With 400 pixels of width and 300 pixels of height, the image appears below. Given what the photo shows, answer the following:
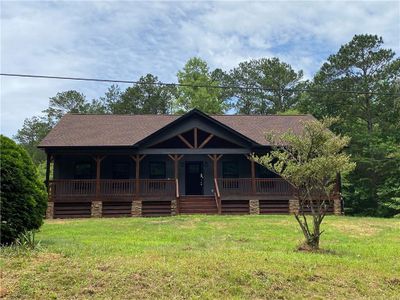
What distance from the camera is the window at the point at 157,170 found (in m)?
24.1

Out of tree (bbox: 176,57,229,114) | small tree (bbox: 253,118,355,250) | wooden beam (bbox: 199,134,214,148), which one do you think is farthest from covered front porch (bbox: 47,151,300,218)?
tree (bbox: 176,57,229,114)

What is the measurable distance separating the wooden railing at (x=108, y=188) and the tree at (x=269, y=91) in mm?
28373

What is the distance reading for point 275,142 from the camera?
36.9 feet

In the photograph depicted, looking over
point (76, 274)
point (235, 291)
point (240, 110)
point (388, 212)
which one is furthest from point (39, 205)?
point (240, 110)

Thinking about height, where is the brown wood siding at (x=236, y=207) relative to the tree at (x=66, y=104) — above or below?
below

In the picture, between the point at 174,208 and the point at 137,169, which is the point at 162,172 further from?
the point at 174,208

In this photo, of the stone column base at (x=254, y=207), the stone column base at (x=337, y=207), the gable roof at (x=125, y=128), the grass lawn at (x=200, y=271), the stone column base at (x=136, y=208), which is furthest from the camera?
the gable roof at (x=125, y=128)

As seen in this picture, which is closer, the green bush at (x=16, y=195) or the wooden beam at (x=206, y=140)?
the green bush at (x=16, y=195)

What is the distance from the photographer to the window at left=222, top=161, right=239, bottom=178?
24.5 meters

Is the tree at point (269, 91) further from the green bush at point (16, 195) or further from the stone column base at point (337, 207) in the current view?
the green bush at point (16, 195)

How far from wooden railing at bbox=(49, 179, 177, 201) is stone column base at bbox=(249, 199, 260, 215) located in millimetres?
3967

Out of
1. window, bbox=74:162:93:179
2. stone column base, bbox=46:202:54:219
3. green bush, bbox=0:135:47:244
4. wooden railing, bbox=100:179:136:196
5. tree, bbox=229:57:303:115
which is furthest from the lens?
tree, bbox=229:57:303:115

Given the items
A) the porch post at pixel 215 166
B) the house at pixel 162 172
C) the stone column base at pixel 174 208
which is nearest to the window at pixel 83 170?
the house at pixel 162 172

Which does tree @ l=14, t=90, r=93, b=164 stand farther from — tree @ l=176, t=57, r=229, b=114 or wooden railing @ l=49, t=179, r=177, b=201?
wooden railing @ l=49, t=179, r=177, b=201
